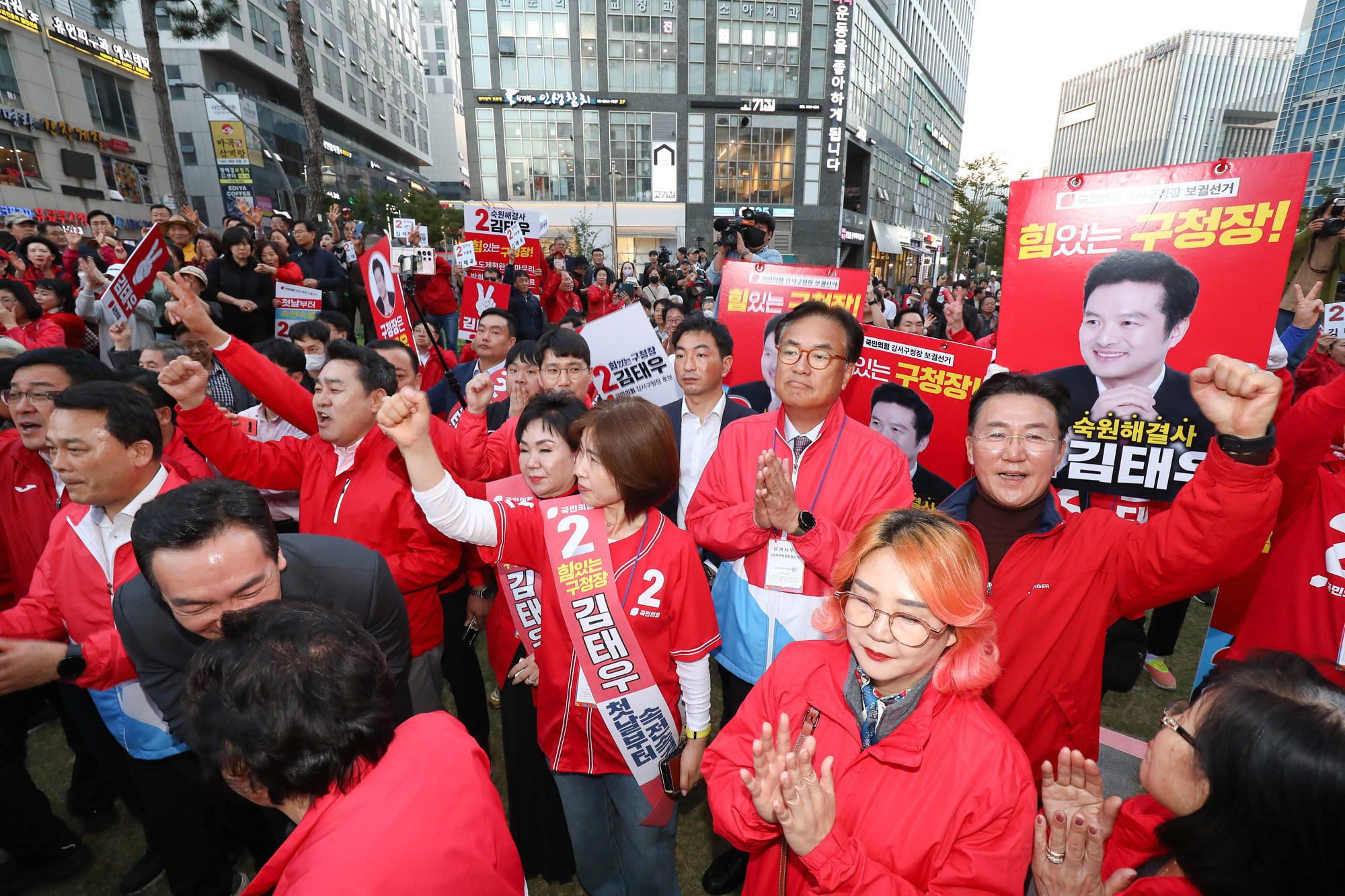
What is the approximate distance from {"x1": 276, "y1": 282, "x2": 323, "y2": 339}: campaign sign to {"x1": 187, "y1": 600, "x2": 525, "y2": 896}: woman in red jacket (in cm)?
556

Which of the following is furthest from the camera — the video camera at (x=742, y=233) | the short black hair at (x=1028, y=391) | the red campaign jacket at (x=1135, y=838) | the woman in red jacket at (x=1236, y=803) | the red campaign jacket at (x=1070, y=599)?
the video camera at (x=742, y=233)

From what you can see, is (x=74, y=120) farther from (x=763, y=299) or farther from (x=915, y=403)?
(x=915, y=403)

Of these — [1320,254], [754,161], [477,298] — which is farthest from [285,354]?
[754,161]

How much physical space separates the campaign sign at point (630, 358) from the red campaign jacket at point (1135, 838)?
3.18 m

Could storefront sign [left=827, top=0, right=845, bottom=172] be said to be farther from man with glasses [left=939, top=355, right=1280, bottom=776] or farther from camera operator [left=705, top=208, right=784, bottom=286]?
man with glasses [left=939, top=355, right=1280, bottom=776]

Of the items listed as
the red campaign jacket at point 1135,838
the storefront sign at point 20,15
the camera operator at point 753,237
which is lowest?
the red campaign jacket at point 1135,838

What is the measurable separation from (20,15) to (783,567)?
3512cm

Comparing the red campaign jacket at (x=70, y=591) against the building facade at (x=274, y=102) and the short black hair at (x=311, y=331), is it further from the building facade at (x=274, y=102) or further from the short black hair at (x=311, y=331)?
the building facade at (x=274, y=102)

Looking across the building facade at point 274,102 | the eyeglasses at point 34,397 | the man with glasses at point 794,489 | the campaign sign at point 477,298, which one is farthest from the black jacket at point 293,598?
the building facade at point 274,102

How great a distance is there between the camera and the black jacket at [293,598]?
194cm

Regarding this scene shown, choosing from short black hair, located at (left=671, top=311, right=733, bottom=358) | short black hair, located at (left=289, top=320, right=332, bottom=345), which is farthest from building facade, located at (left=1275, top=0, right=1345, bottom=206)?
short black hair, located at (left=289, top=320, right=332, bottom=345)

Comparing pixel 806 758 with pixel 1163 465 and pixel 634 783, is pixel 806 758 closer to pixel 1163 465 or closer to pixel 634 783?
pixel 634 783

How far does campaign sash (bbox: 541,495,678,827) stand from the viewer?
2.15 m

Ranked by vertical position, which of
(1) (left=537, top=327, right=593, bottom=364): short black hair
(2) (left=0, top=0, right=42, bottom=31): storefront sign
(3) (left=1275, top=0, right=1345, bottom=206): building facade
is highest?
(3) (left=1275, top=0, right=1345, bottom=206): building facade
